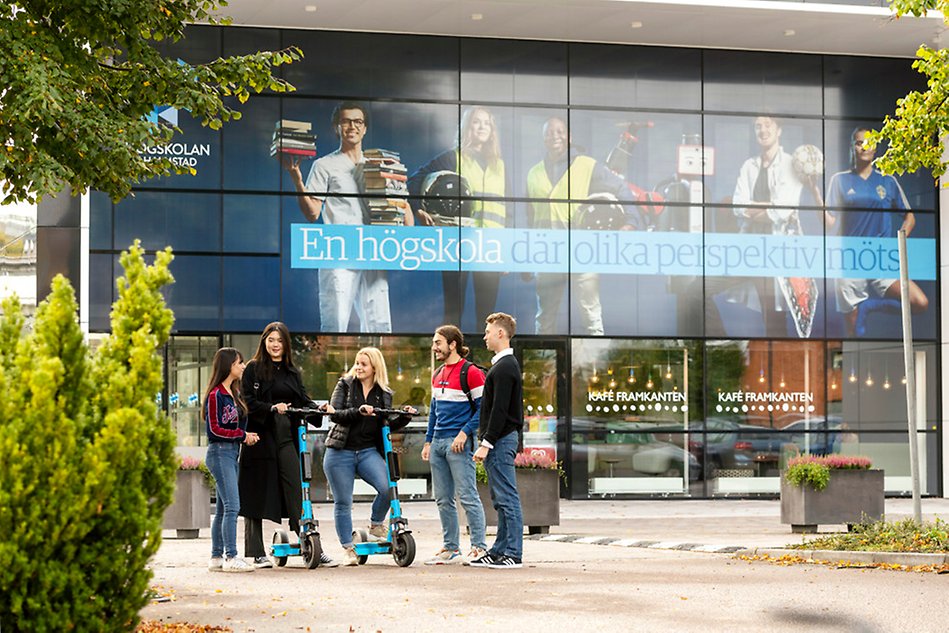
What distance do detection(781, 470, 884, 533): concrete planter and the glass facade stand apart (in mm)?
8295

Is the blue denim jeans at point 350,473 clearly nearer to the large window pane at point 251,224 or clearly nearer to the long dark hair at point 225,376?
the long dark hair at point 225,376

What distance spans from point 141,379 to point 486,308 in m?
19.8

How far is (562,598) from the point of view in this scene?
382 inches

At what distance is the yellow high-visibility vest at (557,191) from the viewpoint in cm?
2591

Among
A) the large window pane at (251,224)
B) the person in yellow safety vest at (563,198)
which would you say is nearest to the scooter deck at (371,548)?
the large window pane at (251,224)

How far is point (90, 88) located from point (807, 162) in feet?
58.1

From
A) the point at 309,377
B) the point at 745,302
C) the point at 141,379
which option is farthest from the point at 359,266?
the point at 141,379

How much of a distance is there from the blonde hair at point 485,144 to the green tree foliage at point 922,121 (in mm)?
11642

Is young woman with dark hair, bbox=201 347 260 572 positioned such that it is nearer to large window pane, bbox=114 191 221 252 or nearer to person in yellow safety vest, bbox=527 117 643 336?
large window pane, bbox=114 191 221 252

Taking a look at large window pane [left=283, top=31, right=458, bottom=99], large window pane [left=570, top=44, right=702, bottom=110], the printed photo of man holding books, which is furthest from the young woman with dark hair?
large window pane [left=570, top=44, right=702, bottom=110]

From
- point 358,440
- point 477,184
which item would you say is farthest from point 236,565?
point 477,184

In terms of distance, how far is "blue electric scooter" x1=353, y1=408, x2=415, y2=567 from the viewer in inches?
476

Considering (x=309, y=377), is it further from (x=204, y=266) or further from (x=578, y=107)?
(x=578, y=107)

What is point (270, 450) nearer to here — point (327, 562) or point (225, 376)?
point (225, 376)
